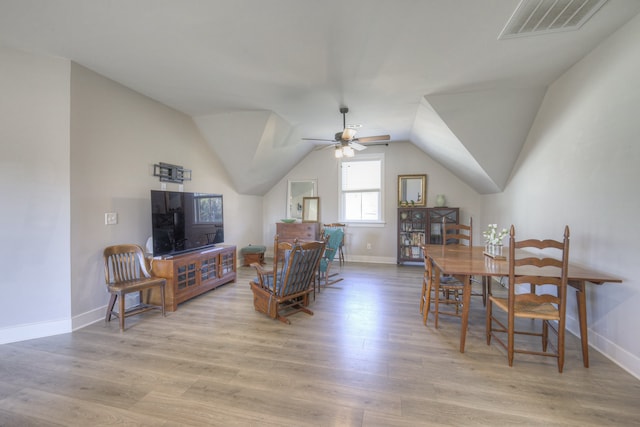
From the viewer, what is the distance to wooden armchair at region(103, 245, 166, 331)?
8.93 ft

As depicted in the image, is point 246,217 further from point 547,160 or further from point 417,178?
point 547,160

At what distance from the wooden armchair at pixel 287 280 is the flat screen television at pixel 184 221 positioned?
1307 mm

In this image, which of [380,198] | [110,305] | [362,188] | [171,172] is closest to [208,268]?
[110,305]

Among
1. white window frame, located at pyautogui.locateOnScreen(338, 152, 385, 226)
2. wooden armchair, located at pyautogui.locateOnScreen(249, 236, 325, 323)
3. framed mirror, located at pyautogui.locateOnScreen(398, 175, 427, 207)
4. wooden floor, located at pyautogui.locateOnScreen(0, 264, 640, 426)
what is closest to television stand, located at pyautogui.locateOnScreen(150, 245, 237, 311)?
wooden floor, located at pyautogui.locateOnScreen(0, 264, 640, 426)

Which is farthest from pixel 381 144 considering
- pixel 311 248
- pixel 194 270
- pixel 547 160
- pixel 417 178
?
pixel 194 270

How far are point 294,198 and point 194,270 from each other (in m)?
3.33

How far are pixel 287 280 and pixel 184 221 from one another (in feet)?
6.20

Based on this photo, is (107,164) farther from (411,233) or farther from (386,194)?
(411,233)

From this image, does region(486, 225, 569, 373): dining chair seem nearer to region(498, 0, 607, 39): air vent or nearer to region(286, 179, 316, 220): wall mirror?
region(498, 0, 607, 39): air vent

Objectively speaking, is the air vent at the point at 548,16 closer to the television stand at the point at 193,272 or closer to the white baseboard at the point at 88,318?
the television stand at the point at 193,272

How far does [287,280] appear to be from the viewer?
9.22 ft

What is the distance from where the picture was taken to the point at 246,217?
230 inches

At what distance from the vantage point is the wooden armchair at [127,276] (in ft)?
8.93

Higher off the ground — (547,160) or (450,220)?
(547,160)
